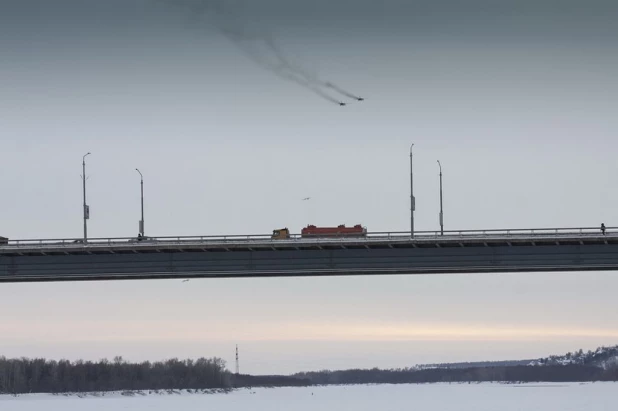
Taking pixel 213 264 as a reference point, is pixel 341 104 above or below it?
above

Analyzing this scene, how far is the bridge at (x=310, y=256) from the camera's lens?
317ft

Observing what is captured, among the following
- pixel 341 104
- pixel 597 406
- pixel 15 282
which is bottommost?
pixel 597 406

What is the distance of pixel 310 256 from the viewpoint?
99.1 m

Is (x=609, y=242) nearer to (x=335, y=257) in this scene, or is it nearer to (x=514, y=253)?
(x=514, y=253)

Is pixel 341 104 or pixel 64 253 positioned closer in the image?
pixel 341 104

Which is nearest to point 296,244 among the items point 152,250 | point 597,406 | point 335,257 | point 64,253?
point 335,257

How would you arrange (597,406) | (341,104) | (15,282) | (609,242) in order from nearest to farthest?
(341,104), (609,242), (15,282), (597,406)

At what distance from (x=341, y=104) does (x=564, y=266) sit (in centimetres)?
2513

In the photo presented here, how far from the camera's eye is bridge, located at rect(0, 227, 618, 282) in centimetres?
9669

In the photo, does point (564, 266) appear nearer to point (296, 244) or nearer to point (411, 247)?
point (411, 247)

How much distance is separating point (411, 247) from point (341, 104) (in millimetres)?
19254

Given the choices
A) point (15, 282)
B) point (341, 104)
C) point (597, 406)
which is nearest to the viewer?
point (341, 104)

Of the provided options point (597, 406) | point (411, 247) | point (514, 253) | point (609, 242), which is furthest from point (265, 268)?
point (597, 406)

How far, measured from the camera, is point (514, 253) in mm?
97000
